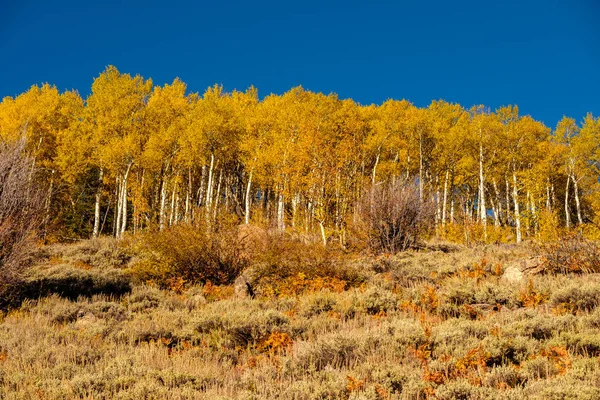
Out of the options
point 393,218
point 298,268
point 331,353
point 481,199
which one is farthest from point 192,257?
point 481,199

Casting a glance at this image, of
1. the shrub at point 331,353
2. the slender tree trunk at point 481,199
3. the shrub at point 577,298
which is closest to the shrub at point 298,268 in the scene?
the shrub at point 577,298

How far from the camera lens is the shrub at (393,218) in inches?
559

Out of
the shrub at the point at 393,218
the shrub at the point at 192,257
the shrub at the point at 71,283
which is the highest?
the shrub at the point at 393,218

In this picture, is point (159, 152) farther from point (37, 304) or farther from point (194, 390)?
point (194, 390)

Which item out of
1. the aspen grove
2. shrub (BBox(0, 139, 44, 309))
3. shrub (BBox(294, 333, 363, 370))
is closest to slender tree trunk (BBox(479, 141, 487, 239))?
the aspen grove

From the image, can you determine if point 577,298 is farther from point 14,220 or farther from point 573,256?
point 14,220

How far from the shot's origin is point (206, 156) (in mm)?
26328

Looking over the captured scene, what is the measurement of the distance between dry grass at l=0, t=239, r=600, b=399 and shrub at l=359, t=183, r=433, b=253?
4474 mm

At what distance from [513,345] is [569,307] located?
8.03ft

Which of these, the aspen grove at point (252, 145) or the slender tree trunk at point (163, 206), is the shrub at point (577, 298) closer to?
the slender tree trunk at point (163, 206)

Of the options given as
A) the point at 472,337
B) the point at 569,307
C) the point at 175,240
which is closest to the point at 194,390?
the point at 472,337

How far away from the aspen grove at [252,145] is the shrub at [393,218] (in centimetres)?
532

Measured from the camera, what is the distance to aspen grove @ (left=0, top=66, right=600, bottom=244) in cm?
2405

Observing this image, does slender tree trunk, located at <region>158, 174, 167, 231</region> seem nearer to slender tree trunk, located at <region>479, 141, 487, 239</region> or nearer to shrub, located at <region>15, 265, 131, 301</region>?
shrub, located at <region>15, 265, 131, 301</region>
